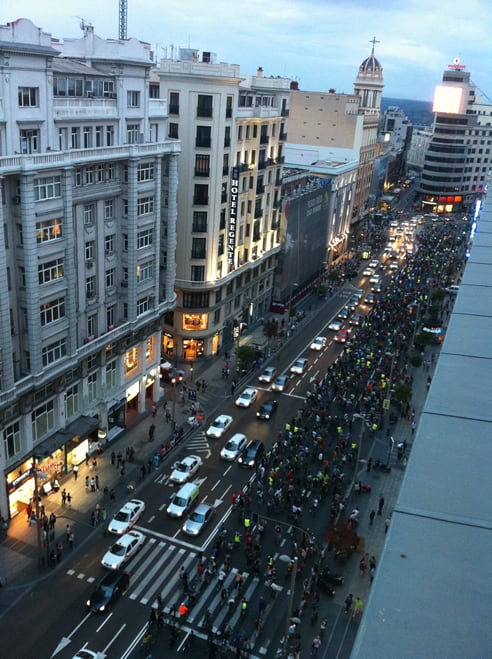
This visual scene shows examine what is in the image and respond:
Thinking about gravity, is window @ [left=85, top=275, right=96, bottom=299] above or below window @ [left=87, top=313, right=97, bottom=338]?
above

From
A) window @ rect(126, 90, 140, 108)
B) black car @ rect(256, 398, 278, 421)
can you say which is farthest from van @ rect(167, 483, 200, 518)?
window @ rect(126, 90, 140, 108)

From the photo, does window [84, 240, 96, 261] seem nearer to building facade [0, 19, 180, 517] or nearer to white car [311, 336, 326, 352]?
building facade [0, 19, 180, 517]

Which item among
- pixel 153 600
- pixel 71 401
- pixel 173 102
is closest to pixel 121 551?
pixel 153 600

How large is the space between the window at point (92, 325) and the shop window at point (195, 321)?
22043 millimetres

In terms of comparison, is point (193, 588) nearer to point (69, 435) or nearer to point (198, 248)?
point (69, 435)

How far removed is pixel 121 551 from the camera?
41938 mm

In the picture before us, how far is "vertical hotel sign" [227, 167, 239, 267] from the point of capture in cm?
7307

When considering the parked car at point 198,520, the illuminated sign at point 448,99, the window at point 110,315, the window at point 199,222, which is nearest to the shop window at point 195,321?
the window at point 199,222

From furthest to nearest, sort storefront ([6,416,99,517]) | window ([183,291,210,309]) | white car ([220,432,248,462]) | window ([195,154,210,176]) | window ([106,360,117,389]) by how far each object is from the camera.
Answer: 1. window ([183,291,210,309])
2. window ([195,154,210,176])
3. window ([106,360,117,389])
4. white car ([220,432,248,462])
5. storefront ([6,416,99,517])

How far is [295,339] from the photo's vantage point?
85.7 m

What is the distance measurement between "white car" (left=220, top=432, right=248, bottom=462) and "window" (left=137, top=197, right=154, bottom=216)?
21645 mm

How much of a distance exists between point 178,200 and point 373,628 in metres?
65.4

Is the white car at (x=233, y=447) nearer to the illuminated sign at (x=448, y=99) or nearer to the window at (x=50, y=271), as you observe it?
the window at (x=50, y=271)

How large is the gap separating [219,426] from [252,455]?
6.27 metres
